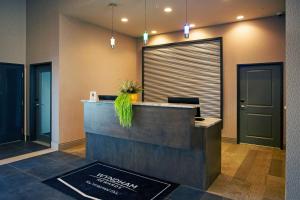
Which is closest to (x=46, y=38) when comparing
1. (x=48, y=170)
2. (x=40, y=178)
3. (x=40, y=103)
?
(x=40, y=103)

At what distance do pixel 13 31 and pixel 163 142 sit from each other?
500cm

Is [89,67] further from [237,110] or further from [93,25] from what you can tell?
[237,110]

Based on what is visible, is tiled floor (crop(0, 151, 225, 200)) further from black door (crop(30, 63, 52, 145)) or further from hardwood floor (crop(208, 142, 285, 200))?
black door (crop(30, 63, 52, 145))

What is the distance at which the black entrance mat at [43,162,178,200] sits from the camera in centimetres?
276

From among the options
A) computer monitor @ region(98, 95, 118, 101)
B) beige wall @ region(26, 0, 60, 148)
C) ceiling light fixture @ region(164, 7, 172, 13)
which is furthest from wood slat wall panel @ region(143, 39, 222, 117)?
beige wall @ region(26, 0, 60, 148)

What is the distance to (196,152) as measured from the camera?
295 cm

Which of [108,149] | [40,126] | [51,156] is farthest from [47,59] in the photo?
[108,149]

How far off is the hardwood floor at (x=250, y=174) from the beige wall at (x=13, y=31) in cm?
291

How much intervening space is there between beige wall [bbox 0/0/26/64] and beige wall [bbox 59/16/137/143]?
1.62 m

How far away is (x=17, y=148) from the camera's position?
491 cm

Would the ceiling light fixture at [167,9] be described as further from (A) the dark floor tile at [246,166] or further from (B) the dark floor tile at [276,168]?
(B) the dark floor tile at [276,168]

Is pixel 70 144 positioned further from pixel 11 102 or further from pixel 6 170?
pixel 11 102

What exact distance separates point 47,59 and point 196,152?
4.12m

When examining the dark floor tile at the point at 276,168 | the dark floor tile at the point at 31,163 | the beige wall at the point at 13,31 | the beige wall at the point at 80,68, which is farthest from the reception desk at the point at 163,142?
the beige wall at the point at 13,31
